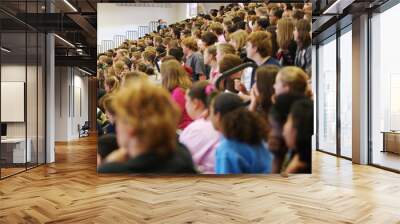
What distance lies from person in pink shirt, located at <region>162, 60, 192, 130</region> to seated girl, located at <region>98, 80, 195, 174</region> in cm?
35

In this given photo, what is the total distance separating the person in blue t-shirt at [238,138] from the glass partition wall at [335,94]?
20.4ft

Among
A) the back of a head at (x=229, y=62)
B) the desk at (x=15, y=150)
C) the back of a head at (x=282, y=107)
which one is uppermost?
the back of a head at (x=229, y=62)

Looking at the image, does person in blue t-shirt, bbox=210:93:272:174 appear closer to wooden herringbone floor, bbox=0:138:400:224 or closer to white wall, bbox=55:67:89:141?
wooden herringbone floor, bbox=0:138:400:224

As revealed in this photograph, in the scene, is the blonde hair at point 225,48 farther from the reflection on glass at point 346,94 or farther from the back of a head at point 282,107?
the reflection on glass at point 346,94

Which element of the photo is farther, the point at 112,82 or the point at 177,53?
the point at 177,53

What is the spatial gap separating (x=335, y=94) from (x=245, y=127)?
7.43 meters

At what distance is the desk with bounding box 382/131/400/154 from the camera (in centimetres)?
759

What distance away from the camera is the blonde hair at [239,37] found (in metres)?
4.07

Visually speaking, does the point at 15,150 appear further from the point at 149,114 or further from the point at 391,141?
the point at 391,141

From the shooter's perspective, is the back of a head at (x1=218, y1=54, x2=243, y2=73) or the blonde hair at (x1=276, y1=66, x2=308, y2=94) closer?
the blonde hair at (x1=276, y1=66, x2=308, y2=94)

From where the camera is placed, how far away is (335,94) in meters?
10.5

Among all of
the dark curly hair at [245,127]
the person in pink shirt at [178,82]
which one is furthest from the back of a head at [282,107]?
the person in pink shirt at [178,82]

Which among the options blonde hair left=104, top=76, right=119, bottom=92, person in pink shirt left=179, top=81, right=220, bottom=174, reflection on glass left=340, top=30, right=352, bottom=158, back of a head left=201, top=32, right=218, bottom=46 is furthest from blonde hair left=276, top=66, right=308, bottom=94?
reflection on glass left=340, top=30, right=352, bottom=158

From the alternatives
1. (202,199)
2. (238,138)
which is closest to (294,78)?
(238,138)
